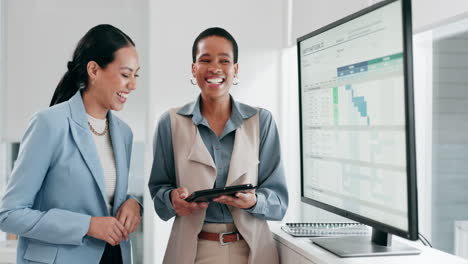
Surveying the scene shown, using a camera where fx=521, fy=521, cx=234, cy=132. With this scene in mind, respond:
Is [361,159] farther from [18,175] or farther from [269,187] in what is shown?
[18,175]

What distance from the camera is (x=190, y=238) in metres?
1.89

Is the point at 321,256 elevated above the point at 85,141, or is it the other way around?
the point at 85,141

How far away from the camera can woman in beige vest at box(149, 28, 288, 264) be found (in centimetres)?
189

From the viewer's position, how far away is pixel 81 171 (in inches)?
65.9

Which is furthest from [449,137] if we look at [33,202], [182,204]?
[33,202]

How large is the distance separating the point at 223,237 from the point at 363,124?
68 cm

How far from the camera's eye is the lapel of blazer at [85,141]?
1.69 metres

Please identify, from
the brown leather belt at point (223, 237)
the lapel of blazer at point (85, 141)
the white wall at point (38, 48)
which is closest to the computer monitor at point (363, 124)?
the brown leather belt at point (223, 237)

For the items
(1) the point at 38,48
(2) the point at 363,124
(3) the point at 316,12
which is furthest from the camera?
(1) the point at 38,48

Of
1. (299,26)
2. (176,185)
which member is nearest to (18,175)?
(176,185)

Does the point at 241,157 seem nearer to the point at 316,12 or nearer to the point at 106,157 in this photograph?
the point at 106,157

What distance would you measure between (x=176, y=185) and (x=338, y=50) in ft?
2.66

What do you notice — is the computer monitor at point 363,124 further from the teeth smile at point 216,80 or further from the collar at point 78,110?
the collar at point 78,110

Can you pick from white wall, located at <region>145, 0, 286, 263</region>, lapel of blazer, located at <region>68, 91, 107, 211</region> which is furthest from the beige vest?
white wall, located at <region>145, 0, 286, 263</region>
